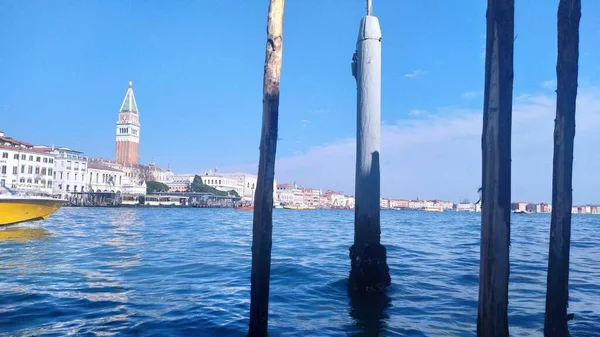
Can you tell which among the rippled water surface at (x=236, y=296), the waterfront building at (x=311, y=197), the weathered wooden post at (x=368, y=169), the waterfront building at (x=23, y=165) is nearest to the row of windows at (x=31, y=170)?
the waterfront building at (x=23, y=165)

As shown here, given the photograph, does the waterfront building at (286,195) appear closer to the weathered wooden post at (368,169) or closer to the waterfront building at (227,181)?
the waterfront building at (227,181)

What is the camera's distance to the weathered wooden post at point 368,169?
748cm

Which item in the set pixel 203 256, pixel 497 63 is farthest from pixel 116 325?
pixel 203 256

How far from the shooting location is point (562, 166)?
4.72 metres

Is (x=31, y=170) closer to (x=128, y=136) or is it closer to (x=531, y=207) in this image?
(x=128, y=136)

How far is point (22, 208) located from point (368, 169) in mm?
19273

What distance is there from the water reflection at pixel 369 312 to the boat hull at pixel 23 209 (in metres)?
18.3

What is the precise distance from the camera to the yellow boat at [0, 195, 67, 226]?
1991 centimetres

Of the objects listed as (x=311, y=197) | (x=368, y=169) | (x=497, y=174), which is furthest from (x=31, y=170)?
(x=311, y=197)

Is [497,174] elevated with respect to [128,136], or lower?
lower

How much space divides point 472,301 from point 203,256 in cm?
793

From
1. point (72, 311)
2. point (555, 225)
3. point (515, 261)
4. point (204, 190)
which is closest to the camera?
point (555, 225)

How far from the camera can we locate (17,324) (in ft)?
18.7

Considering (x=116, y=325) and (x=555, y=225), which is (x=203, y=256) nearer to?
(x=116, y=325)
